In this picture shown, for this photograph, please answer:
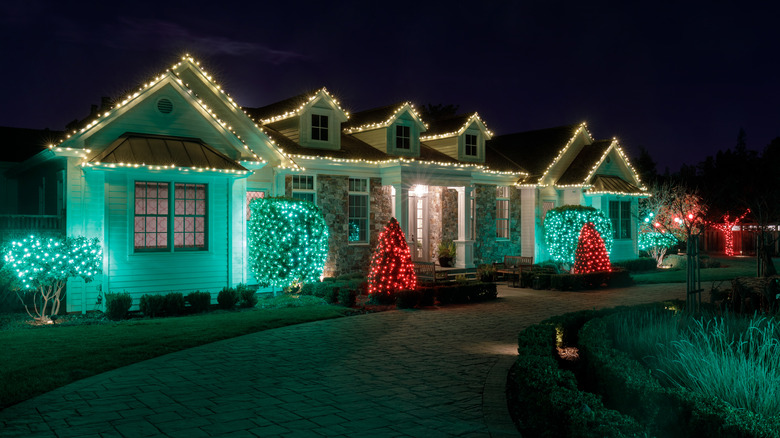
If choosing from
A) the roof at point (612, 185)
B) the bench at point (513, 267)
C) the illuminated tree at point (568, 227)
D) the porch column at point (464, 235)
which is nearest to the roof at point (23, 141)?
the porch column at point (464, 235)

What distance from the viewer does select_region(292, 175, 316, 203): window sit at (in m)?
20.3

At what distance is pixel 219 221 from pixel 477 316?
729cm

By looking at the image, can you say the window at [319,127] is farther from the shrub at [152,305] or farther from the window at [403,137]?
the shrub at [152,305]

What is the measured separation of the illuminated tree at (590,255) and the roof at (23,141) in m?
17.5

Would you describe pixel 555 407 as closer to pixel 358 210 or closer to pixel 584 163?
pixel 358 210

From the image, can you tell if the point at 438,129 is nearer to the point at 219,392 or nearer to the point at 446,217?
the point at 446,217

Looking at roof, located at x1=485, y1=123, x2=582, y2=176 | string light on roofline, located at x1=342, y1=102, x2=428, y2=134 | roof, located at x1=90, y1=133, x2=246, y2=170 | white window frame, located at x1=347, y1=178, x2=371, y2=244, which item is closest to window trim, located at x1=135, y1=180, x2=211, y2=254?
roof, located at x1=90, y1=133, x2=246, y2=170

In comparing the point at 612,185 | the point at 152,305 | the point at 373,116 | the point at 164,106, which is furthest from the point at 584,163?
the point at 152,305

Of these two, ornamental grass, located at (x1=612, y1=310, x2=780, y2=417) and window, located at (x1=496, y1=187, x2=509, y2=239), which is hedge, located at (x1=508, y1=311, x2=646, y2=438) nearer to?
ornamental grass, located at (x1=612, y1=310, x2=780, y2=417)

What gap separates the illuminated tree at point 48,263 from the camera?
1302cm

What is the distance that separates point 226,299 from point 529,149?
18.3 m

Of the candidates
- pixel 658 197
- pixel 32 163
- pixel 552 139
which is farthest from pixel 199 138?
pixel 658 197

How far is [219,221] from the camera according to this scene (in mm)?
16797

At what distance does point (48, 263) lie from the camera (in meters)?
13.1
